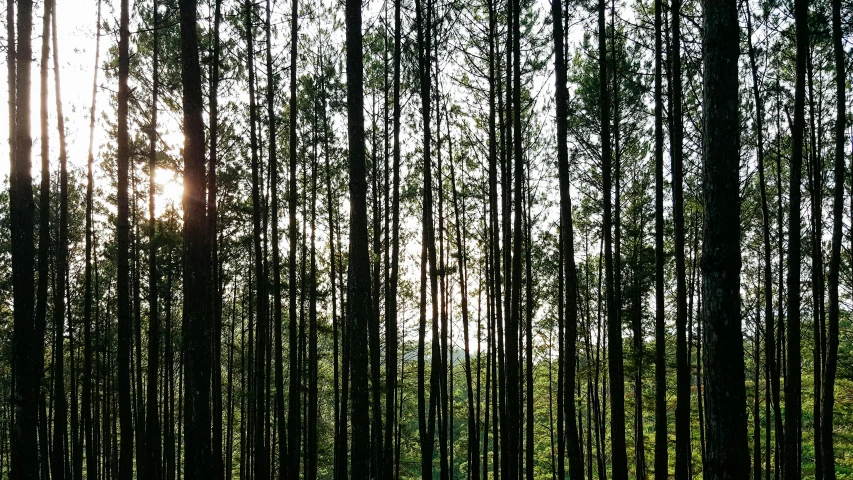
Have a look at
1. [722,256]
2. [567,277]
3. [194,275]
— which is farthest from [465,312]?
[722,256]

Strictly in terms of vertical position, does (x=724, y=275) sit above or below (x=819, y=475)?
above

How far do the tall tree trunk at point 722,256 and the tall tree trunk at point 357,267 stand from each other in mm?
3953

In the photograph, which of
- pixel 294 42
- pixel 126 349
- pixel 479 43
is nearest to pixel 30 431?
pixel 126 349

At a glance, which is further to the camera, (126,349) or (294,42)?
(294,42)

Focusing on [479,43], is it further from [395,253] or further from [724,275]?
[724,275]

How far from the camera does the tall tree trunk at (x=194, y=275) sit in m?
6.02

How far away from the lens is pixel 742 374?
370 cm

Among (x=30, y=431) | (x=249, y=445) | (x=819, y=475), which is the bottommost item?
(x=249, y=445)

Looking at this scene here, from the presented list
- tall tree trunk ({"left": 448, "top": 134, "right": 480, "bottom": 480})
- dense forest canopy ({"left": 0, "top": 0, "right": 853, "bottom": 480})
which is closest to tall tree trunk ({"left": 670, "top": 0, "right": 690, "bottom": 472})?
dense forest canopy ({"left": 0, "top": 0, "right": 853, "bottom": 480})

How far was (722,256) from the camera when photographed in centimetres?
377

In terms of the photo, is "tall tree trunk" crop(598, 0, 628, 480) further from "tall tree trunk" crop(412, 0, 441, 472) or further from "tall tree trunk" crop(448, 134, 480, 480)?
"tall tree trunk" crop(448, 134, 480, 480)

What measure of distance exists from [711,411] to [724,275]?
1.12 m

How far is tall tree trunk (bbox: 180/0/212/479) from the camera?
6023mm

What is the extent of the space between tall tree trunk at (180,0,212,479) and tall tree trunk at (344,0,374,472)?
1924 millimetres
